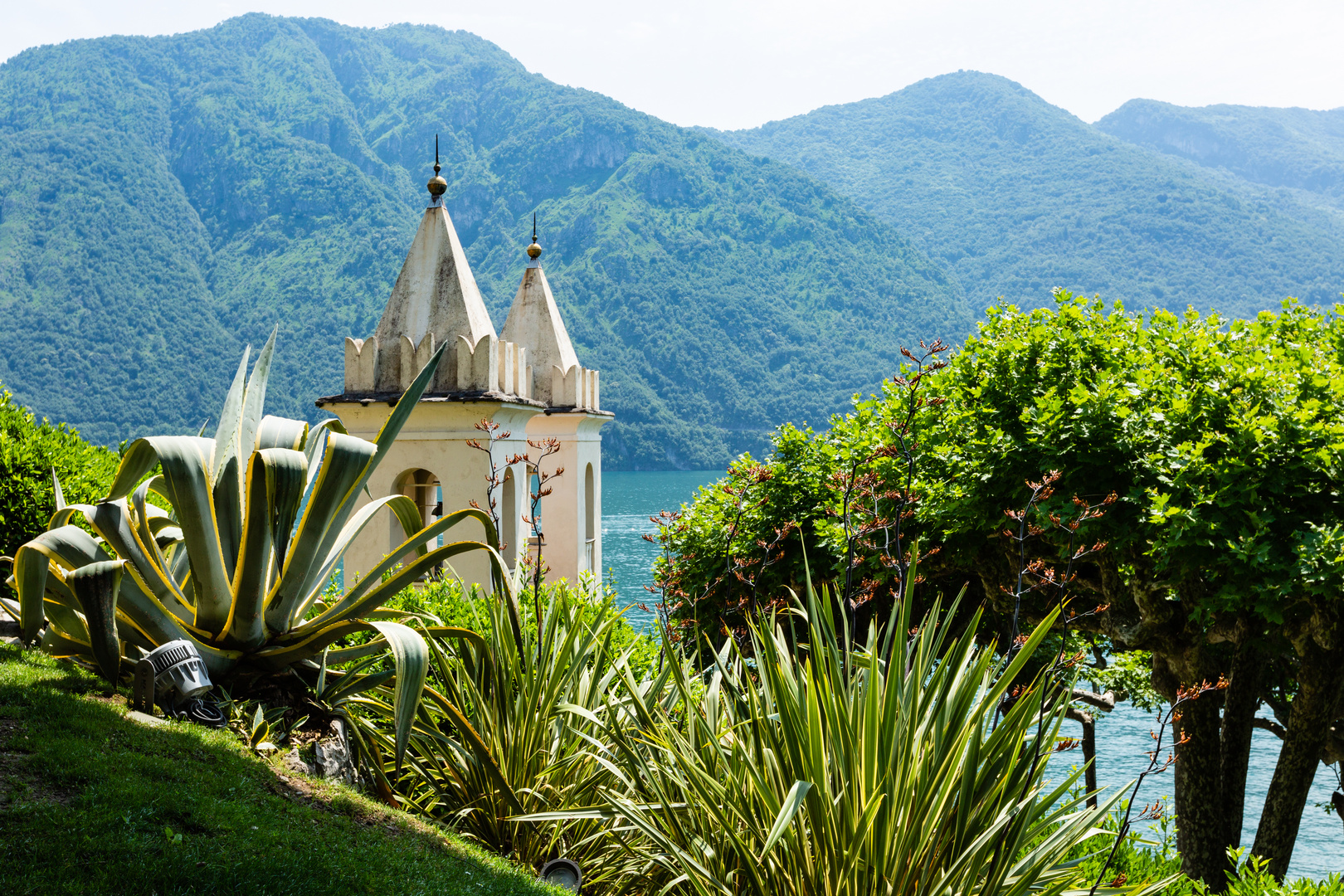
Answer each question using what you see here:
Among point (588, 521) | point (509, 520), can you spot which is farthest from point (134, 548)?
point (588, 521)

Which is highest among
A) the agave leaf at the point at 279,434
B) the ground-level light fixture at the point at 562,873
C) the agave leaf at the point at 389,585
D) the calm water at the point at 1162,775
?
the agave leaf at the point at 279,434

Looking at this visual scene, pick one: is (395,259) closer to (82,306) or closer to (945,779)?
(82,306)

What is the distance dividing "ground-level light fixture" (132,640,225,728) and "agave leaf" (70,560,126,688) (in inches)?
12.0

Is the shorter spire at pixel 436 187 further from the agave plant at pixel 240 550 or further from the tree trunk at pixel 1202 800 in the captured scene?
the tree trunk at pixel 1202 800

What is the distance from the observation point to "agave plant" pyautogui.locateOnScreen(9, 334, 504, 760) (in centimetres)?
463

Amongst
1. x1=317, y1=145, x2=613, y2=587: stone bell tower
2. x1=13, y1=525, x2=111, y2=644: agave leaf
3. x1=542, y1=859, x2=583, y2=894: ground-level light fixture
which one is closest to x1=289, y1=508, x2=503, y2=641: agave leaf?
→ x1=13, y1=525, x2=111, y2=644: agave leaf

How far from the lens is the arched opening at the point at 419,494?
34.7ft

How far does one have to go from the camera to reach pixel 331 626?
5016 millimetres

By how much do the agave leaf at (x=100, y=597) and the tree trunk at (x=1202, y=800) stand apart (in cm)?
761

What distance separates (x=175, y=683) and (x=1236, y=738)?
8.20 m

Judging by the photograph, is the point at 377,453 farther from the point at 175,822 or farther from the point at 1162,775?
the point at 1162,775

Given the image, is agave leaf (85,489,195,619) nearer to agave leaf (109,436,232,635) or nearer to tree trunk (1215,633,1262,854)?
agave leaf (109,436,232,635)

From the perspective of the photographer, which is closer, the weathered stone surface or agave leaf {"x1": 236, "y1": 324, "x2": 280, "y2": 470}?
the weathered stone surface

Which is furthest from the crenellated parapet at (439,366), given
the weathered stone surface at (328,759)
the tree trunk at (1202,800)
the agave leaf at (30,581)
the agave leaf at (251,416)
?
the tree trunk at (1202,800)
